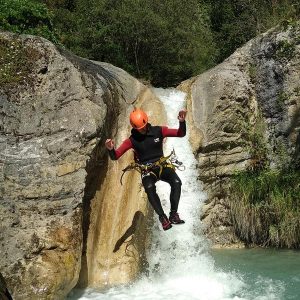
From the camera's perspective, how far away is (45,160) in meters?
7.73

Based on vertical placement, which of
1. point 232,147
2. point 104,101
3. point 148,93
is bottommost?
point 232,147

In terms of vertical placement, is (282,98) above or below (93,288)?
above

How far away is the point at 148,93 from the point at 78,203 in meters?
5.11

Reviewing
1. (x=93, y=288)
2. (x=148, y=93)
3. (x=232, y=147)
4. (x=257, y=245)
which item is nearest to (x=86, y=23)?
(x=148, y=93)

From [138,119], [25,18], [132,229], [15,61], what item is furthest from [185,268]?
[25,18]

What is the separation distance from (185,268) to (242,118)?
447 cm

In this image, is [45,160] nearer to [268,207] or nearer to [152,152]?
[152,152]

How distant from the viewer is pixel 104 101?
Answer: 348 inches

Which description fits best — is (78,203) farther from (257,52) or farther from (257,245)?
(257,52)

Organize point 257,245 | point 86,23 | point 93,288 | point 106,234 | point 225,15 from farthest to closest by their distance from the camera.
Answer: point 225,15, point 86,23, point 257,245, point 106,234, point 93,288

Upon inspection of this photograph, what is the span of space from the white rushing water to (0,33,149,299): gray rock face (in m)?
0.89

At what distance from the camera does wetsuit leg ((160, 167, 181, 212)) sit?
7350mm

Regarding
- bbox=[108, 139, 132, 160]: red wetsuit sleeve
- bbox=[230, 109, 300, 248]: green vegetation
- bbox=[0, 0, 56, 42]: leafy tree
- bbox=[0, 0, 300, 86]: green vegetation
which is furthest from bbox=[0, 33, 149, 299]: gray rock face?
bbox=[0, 0, 300, 86]: green vegetation

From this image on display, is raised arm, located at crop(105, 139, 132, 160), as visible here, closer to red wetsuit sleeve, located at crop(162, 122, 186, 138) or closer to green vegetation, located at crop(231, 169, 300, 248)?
red wetsuit sleeve, located at crop(162, 122, 186, 138)
